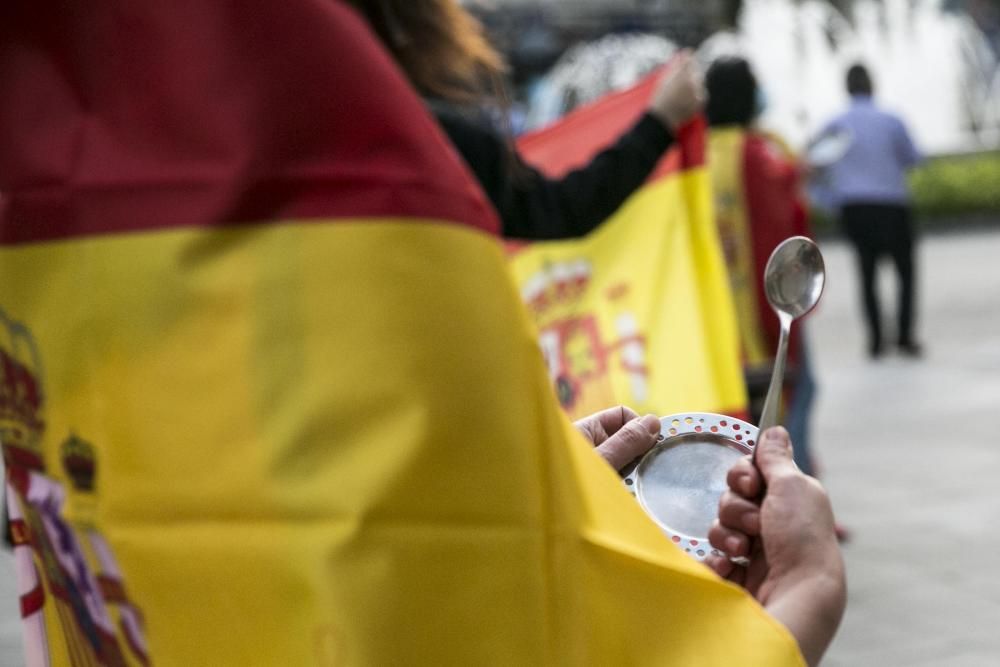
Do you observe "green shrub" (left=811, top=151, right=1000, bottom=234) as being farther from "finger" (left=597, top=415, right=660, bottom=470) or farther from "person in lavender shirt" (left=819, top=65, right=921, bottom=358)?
"finger" (left=597, top=415, right=660, bottom=470)

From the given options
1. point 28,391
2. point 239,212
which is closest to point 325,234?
point 239,212

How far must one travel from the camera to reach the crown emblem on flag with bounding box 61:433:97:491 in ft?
3.66

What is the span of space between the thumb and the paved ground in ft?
9.67

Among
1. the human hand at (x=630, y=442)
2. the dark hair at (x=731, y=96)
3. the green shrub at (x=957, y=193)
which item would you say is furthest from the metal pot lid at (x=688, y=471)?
the green shrub at (x=957, y=193)

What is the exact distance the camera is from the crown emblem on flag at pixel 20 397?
3.73 feet

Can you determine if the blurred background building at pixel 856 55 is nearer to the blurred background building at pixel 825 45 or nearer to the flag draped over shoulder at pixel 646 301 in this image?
the blurred background building at pixel 825 45

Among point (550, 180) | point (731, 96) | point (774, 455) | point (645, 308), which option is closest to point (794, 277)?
point (774, 455)

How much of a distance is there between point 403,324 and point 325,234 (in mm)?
82

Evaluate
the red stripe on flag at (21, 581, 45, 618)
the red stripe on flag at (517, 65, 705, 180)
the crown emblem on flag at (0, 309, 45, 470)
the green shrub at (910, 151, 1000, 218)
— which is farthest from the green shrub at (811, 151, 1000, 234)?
the crown emblem on flag at (0, 309, 45, 470)

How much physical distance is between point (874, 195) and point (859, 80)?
29.0 inches

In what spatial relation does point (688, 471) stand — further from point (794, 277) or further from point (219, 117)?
point (219, 117)

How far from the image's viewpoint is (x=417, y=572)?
3.45 ft

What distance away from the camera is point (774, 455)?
1.26 metres

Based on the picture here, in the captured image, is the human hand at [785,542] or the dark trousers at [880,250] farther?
the dark trousers at [880,250]
